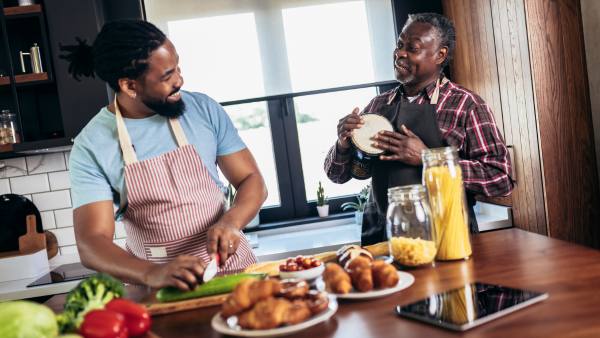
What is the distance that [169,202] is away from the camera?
1953mm

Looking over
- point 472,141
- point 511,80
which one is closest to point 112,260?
point 472,141

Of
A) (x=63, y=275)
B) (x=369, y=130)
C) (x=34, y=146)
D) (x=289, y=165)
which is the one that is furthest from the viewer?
(x=289, y=165)

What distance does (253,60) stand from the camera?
358 centimetres

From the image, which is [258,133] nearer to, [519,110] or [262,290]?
[519,110]

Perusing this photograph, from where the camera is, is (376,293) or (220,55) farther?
(220,55)

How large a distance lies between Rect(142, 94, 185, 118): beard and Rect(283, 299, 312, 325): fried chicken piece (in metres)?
1.01

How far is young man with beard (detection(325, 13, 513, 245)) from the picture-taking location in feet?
6.39

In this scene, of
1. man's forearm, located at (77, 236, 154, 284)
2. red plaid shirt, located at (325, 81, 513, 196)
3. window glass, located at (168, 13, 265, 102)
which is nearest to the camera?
man's forearm, located at (77, 236, 154, 284)

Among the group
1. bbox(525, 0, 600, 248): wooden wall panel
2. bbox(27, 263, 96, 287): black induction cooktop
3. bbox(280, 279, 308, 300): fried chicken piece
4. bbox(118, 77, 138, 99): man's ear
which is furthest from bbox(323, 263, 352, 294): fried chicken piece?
bbox(27, 263, 96, 287): black induction cooktop

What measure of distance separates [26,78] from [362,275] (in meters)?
2.63

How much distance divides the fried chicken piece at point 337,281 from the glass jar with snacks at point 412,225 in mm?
208

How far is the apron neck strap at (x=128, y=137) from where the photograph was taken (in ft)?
6.29

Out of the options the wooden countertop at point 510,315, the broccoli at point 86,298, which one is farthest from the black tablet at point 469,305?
the broccoli at point 86,298

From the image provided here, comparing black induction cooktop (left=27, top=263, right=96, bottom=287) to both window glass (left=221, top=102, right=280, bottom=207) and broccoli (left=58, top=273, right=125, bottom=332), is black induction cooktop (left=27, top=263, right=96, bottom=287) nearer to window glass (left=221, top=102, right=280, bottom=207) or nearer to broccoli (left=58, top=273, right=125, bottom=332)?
window glass (left=221, top=102, right=280, bottom=207)
